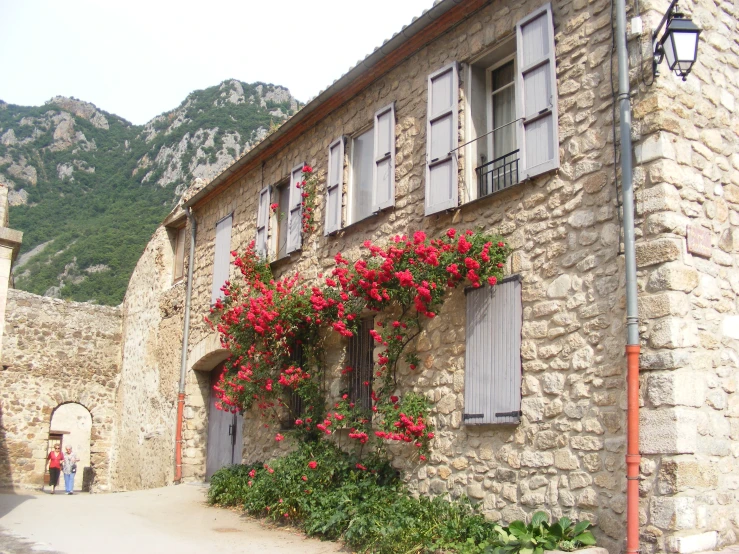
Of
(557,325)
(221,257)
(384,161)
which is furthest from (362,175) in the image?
(221,257)

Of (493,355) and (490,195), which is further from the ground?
(490,195)

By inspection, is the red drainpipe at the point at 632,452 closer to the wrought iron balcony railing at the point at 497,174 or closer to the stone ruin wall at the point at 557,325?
the stone ruin wall at the point at 557,325

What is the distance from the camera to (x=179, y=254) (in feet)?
48.1

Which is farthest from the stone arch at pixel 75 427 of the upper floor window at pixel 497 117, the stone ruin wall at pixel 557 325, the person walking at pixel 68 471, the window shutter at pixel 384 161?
the upper floor window at pixel 497 117

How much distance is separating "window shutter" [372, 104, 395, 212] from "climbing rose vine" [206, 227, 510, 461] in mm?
520

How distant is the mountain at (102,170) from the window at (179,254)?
15.9 meters

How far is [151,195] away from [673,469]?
3958 cm

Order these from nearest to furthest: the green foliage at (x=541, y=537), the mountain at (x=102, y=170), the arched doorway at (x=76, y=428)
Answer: the green foliage at (x=541, y=537)
the arched doorway at (x=76, y=428)
the mountain at (x=102, y=170)

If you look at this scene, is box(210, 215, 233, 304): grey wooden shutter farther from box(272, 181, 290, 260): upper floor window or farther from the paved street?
the paved street

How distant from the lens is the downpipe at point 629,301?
502 centimetres

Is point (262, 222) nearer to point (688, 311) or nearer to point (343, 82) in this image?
point (343, 82)

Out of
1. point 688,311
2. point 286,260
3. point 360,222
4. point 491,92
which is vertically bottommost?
point 688,311

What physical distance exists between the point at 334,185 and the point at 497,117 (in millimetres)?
2575

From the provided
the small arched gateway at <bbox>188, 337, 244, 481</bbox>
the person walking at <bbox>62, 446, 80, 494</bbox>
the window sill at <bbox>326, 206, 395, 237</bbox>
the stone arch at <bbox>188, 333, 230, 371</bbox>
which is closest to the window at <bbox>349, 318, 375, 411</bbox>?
the window sill at <bbox>326, 206, 395, 237</bbox>
